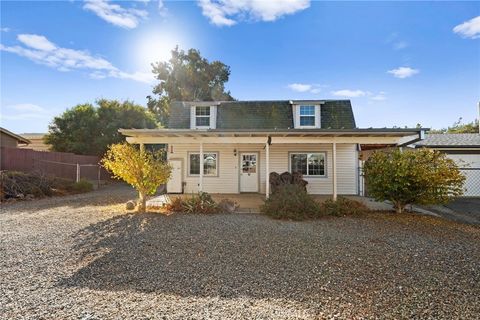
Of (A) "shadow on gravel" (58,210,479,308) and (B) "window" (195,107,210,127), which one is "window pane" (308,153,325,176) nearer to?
(B) "window" (195,107,210,127)

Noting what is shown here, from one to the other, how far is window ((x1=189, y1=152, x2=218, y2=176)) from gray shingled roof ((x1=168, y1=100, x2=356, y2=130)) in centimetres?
201

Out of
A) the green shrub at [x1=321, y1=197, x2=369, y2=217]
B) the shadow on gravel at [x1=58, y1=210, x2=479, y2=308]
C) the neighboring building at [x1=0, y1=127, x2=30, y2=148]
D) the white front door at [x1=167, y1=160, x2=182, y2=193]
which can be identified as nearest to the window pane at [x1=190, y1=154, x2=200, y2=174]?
the white front door at [x1=167, y1=160, x2=182, y2=193]

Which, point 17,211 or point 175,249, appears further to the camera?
point 17,211

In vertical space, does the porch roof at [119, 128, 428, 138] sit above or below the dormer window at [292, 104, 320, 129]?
below

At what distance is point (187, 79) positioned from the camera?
29828mm

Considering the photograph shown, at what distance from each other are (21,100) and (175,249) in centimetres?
1481

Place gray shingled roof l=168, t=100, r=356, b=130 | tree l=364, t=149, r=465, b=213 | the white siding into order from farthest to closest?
gray shingled roof l=168, t=100, r=356, b=130, the white siding, tree l=364, t=149, r=465, b=213

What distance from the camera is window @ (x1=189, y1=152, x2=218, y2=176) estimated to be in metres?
13.1

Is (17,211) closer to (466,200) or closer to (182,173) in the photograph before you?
(182,173)

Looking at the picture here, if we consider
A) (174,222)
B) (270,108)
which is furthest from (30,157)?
(270,108)

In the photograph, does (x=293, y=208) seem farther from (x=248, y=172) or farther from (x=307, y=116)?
(x=307, y=116)

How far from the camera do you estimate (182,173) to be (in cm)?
1299

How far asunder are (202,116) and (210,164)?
3059mm

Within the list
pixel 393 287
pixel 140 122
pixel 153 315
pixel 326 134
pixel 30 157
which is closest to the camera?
pixel 153 315
